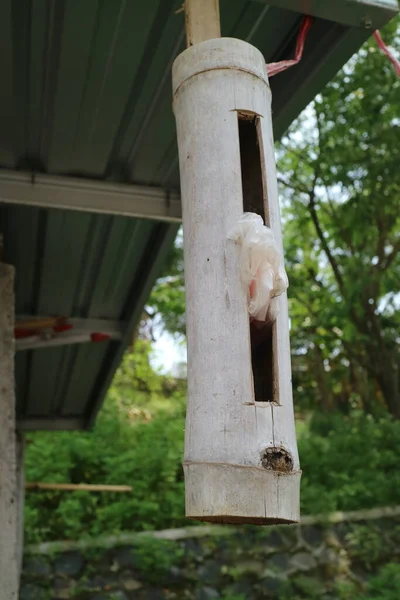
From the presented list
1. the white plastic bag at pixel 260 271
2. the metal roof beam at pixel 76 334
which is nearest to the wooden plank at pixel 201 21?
the white plastic bag at pixel 260 271

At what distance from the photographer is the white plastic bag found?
2.17 meters

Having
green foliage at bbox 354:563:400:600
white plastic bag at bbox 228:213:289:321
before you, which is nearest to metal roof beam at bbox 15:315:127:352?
white plastic bag at bbox 228:213:289:321

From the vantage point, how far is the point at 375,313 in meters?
12.8

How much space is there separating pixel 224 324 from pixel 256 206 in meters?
0.48

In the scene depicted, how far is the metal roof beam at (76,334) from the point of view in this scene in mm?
5539

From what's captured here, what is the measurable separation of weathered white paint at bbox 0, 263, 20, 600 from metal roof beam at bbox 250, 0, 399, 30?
210 centimetres

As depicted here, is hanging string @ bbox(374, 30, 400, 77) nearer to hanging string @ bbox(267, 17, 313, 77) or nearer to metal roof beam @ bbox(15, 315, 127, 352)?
hanging string @ bbox(267, 17, 313, 77)

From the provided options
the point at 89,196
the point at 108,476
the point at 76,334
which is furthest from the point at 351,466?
the point at 89,196

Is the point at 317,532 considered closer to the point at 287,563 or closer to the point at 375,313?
the point at 287,563

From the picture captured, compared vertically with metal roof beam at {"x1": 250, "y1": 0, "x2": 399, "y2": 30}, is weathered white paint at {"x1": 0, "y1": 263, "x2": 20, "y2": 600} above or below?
below

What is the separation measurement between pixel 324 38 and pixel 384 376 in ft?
34.5

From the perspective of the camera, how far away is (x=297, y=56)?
10.1 feet

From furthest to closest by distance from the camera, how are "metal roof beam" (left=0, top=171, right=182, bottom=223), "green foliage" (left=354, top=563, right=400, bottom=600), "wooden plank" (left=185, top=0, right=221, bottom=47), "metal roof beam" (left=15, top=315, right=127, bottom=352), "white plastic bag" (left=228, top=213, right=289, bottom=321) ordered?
1. "green foliage" (left=354, top=563, right=400, bottom=600)
2. "metal roof beam" (left=15, top=315, right=127, bottom=352)
3. "metal roof beam" (left=0, top=171, right=182, bottom=223)
4. "wooden plank" (left=185, top=0, right=221, bottom=47)
5. "white plastic bag" (left=228, top=213, right=289, bottom=321)

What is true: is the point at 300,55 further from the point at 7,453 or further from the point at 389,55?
the point at 7,453
